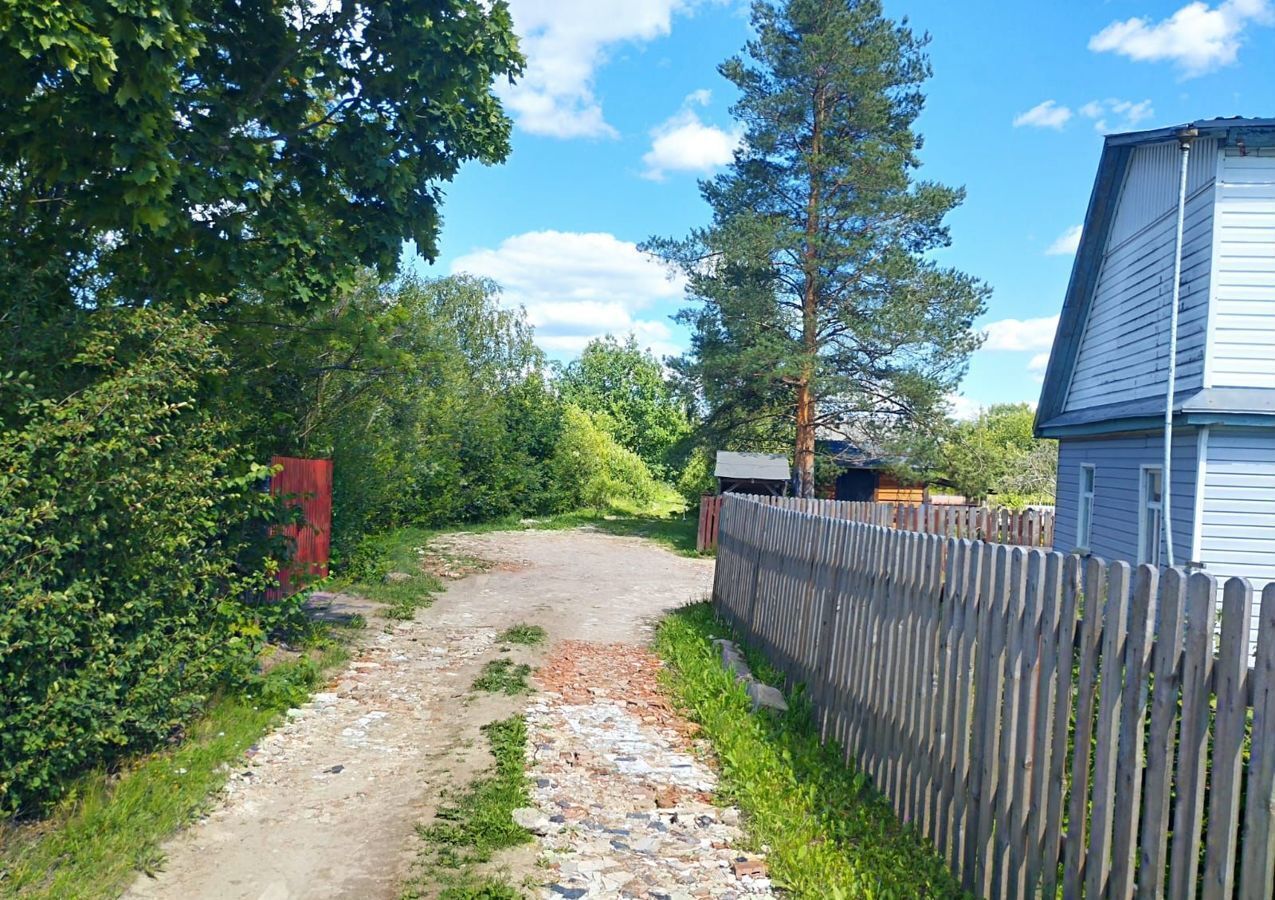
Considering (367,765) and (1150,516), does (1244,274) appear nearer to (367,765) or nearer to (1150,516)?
(1150,516)

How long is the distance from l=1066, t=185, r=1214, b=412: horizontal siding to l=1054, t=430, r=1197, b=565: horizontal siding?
0.65 metres

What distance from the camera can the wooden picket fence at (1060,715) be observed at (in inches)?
106

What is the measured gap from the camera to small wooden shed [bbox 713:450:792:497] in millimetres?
23844

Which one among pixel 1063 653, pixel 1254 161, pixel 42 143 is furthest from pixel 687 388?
pixel 1063 653

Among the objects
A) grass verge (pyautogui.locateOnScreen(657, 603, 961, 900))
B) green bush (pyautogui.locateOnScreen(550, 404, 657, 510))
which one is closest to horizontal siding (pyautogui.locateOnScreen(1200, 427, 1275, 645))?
grass verge (pyautogui.locateOnScreen(657, 603, 961, 900))

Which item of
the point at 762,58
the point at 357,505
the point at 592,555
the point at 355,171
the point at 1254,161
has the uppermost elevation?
the point at 762,58

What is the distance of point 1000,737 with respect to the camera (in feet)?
13.2

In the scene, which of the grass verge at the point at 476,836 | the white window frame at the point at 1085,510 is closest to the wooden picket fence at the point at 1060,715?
the grass verge at the point at 476,836

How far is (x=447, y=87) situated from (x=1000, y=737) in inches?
265

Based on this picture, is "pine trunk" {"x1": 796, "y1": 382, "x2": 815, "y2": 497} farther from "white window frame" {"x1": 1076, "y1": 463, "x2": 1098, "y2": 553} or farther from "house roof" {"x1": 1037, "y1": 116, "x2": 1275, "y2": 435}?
"white window frame" {"x1": 1076, "y1": 463, "x2": 1098, "y2": 553}

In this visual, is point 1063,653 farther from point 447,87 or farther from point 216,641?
point 447,87

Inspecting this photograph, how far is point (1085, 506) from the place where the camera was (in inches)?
543

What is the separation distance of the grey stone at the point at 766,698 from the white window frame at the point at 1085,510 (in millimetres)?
8267

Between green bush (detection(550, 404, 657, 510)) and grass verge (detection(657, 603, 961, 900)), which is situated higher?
green bush (detection(550, 404, 657, 510))
